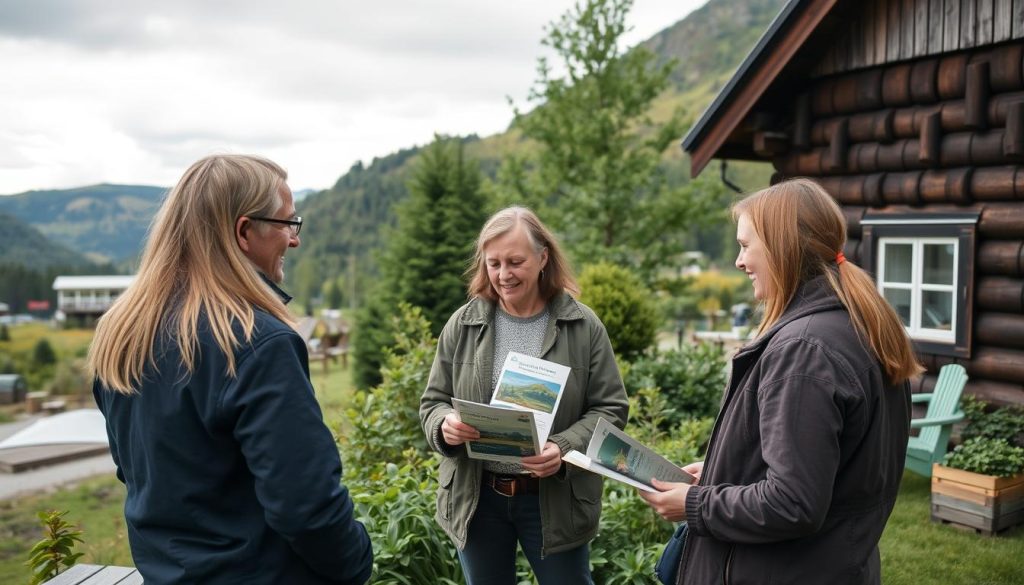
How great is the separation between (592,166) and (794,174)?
29.0 ft

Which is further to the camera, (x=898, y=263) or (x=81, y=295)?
(x=81, y=295)

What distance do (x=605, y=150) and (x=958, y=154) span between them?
36.2 feet

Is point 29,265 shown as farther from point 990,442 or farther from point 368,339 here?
point 990,442

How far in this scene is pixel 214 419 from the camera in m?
1.70

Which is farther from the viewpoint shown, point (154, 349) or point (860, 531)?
point (860, 531)

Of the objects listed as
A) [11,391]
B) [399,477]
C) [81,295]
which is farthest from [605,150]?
[81,295]

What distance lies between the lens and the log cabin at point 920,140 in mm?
6141

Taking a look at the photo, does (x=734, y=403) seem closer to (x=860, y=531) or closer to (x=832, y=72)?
(x=860, y=531)

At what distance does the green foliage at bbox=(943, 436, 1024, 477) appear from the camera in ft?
18.0

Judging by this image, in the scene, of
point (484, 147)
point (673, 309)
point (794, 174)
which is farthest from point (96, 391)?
point (484, 147)

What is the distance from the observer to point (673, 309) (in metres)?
18.6

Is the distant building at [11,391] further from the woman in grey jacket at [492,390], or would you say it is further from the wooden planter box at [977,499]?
the wooden planter box at [977,499]

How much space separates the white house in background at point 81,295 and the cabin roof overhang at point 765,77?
53.5 m

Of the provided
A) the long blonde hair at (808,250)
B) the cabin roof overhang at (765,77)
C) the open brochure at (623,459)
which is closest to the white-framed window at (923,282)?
the cabin roof overhang at (765,77)
